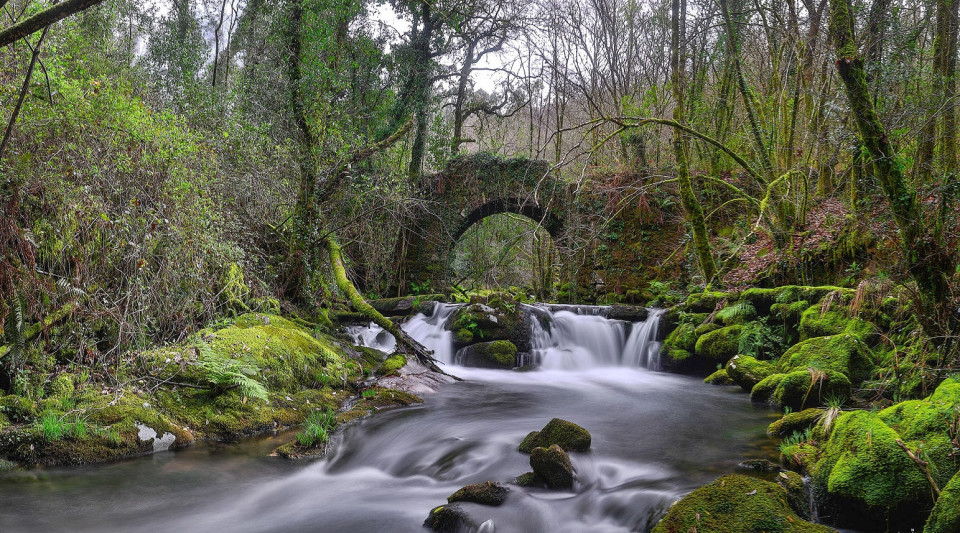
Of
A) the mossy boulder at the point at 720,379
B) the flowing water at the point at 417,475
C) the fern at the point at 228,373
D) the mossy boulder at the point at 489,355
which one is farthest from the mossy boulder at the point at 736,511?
the mossy boulder at the point at 489,355

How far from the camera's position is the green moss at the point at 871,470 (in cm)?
328

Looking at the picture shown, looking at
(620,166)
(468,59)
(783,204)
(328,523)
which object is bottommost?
(328,523)

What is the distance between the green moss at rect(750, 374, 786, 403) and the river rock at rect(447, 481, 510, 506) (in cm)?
405

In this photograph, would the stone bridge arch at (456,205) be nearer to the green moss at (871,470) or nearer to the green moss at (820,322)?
the green moss at (820,322)

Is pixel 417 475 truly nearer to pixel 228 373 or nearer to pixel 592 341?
pixel 228 373

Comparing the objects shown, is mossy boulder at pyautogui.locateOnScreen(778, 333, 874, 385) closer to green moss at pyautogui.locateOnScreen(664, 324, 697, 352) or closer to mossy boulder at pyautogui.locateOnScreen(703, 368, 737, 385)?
mossy boulder at pyautogui.locateOnScreen(703, 368, 737, 385)

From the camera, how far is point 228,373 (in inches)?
219

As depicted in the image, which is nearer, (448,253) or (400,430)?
(400,430)

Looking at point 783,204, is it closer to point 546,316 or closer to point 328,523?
point 546,316

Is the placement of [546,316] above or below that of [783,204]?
below

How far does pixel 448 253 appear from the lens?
16.3m

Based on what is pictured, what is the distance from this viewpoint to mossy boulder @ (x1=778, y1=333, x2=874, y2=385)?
6.01 metres

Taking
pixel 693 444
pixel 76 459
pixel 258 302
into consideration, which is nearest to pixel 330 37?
pixel 258 302

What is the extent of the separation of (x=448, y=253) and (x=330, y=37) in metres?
7.45
